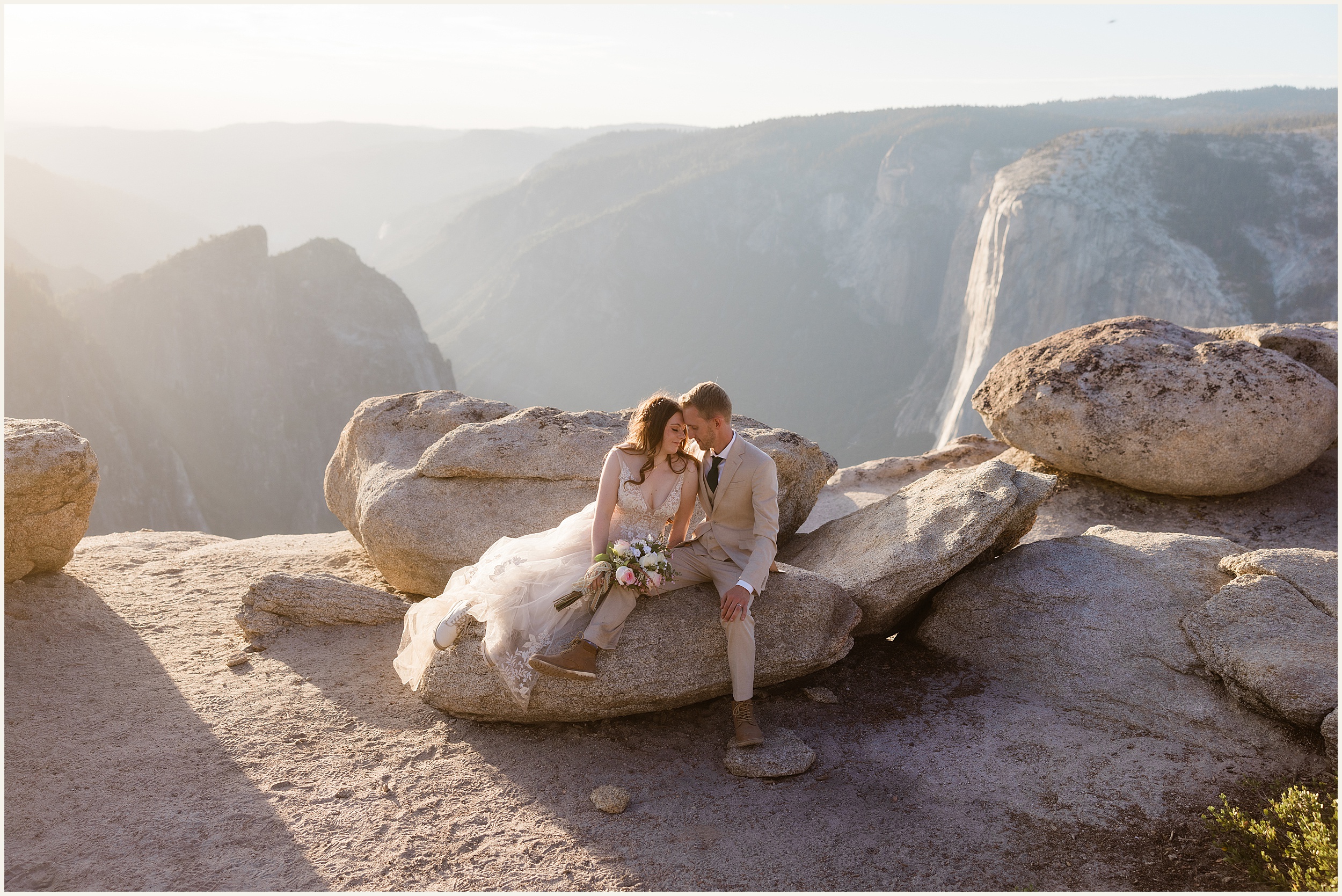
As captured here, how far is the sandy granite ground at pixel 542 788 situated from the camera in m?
4.52

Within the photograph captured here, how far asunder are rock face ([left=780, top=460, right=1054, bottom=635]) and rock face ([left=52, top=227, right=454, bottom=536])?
37.0 meters

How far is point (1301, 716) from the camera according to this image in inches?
216

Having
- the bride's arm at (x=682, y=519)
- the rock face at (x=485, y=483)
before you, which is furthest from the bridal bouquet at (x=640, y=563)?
the rock face at (x=485, y=483)

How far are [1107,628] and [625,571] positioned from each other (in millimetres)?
4375

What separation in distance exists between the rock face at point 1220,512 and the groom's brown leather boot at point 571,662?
6431 millimetres

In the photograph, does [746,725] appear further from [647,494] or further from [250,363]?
[250,363]

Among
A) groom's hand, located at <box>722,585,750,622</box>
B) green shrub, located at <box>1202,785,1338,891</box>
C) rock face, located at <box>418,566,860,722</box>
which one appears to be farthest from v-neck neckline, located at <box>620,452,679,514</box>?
green shrub, located at <box>1202,785,1338,891</box>

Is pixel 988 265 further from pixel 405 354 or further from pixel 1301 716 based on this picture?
pixel 1301 716

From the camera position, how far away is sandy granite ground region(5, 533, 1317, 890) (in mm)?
4520

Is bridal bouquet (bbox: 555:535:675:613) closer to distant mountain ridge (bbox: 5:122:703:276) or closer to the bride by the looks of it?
the bride

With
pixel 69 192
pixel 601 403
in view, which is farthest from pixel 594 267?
pixel 69 192

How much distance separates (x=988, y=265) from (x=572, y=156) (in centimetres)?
8534

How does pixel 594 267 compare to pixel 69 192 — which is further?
pixel 594 267

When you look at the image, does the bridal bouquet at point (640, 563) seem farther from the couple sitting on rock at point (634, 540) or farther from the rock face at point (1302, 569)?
the rock face at point (1302, 569)
